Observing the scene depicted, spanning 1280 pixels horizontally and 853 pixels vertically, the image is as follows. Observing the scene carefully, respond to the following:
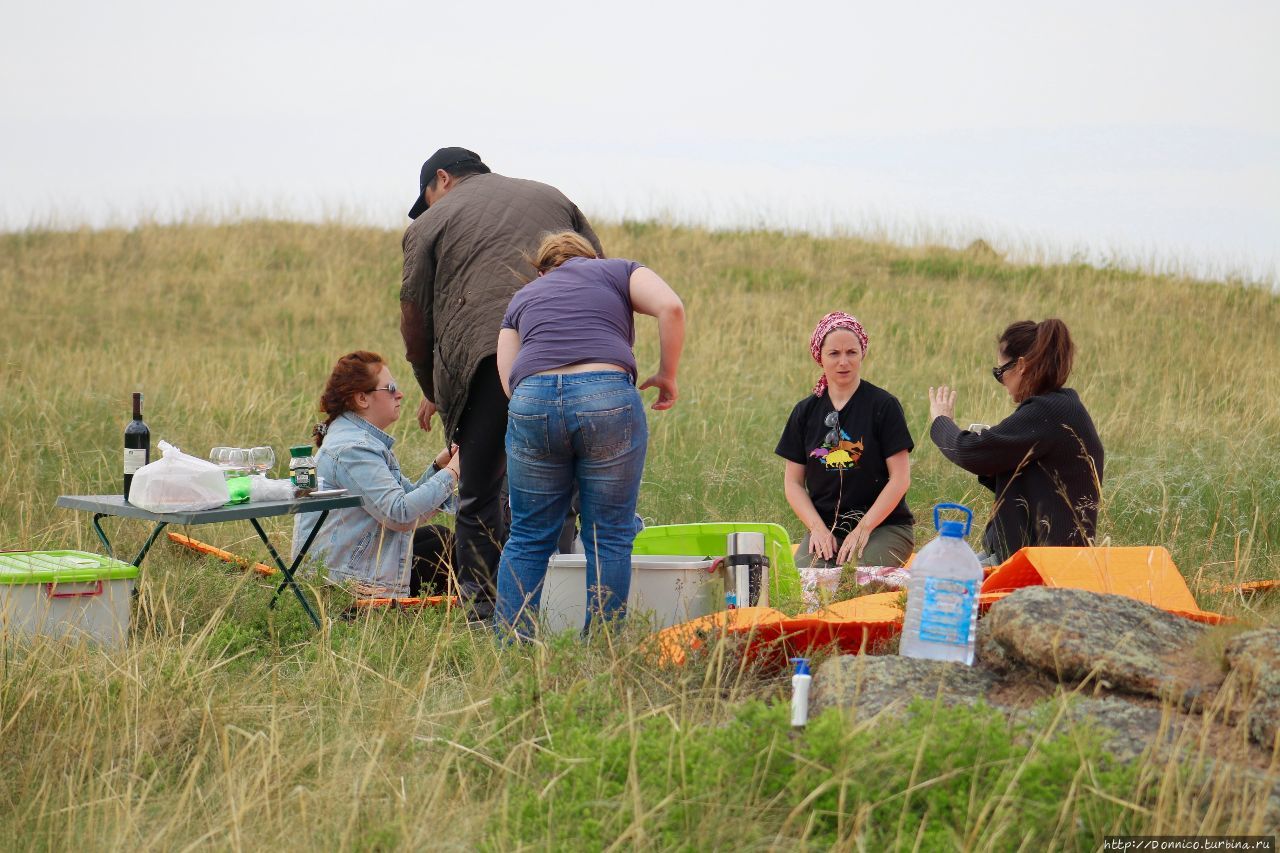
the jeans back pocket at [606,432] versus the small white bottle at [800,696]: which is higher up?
the jeans back pocket at [606,432]

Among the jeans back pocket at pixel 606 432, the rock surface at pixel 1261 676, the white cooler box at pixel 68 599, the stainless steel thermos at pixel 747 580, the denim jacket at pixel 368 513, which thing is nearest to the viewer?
the rock surface at pixel 1261 676

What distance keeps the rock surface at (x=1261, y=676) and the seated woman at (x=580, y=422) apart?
1799 mm

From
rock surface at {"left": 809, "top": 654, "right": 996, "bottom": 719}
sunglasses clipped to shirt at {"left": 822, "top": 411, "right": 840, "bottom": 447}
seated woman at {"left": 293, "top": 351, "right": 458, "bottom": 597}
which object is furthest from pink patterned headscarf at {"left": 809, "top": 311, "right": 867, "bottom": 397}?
rock surface at {"left": 809, "top": 654, "right": 996, "bottom": 719}

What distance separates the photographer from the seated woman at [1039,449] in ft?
15.2

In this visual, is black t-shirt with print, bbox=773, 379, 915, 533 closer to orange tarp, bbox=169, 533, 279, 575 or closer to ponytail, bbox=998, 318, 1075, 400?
ponytail, bbox=998, 318, 1075, 400

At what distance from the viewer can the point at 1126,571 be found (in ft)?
12.9

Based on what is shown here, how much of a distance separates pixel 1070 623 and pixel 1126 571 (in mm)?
1153

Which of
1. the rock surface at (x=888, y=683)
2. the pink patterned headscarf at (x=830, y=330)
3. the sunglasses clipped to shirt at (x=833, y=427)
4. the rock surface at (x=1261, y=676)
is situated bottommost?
the rock surface at (x=888, y=683)

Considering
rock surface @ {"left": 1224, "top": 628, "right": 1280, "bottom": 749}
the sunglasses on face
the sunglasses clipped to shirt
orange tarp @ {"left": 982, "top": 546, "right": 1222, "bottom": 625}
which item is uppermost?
the sunglasses on face

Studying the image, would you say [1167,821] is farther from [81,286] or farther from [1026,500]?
[81,286]

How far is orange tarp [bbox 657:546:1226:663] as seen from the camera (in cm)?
340

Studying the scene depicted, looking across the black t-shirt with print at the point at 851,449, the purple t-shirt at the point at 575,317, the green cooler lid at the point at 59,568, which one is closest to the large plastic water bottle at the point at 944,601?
the purple t-shirt at the point at 575,317

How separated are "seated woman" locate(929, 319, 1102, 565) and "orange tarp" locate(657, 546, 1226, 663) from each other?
63 cm

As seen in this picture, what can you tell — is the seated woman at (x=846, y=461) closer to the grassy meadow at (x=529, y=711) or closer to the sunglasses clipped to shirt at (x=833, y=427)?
the sunglasses clipped to shirt at (x=833, y=427)
